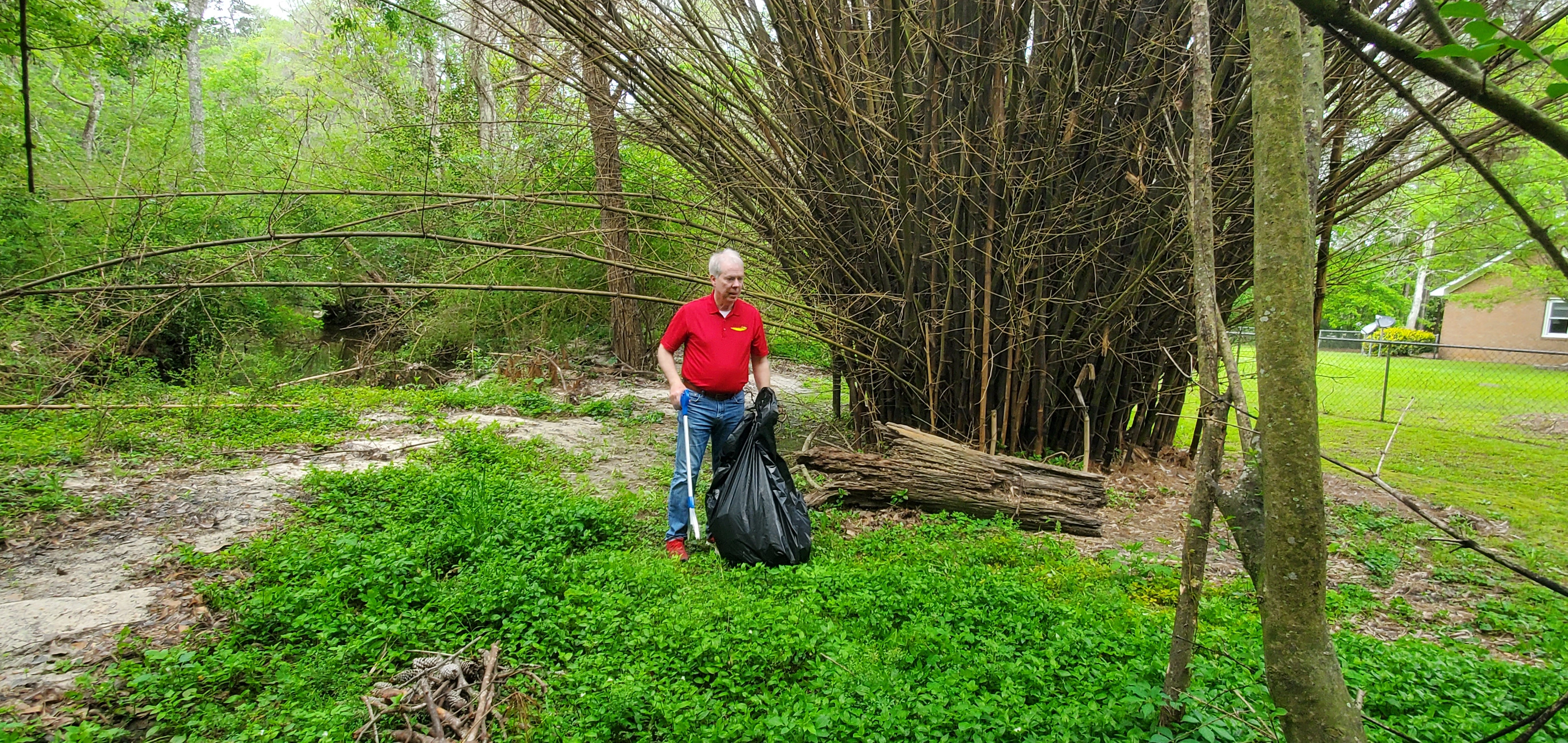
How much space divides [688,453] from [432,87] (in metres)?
14.9

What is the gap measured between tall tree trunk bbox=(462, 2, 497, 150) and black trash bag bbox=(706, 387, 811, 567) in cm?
267

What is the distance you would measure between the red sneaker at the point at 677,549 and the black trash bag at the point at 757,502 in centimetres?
20

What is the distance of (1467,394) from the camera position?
407 inches

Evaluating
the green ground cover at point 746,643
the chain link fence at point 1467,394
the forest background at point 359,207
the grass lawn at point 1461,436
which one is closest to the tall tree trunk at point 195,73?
the forest background at point 359,207

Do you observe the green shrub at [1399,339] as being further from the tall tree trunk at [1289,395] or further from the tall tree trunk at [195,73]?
the tall tree trunk at [195,73]

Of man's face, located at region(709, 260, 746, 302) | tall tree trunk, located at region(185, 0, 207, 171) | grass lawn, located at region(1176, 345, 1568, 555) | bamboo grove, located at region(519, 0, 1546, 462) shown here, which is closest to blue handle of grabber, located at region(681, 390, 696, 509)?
man's face, located at region(709, 260, 746, 302)

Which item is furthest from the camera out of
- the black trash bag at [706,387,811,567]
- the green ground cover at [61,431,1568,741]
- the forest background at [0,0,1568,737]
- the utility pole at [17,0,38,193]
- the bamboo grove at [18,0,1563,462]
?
the forest background at [0,0,1568,737]

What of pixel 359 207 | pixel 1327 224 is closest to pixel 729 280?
pixel 1327 224

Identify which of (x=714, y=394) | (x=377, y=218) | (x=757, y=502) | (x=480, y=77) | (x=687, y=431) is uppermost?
(x=480, y=77)

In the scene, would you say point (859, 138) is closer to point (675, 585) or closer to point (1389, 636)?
point (675, 585)

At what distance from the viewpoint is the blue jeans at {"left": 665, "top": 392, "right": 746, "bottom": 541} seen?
12.3ft

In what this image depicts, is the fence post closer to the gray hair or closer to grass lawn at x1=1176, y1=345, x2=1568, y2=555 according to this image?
grass lawn at x1=1176, y1=345, x2=1568, y2=555

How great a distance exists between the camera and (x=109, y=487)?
4.33 metres

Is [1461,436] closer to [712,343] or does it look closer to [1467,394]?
[1467,394]
